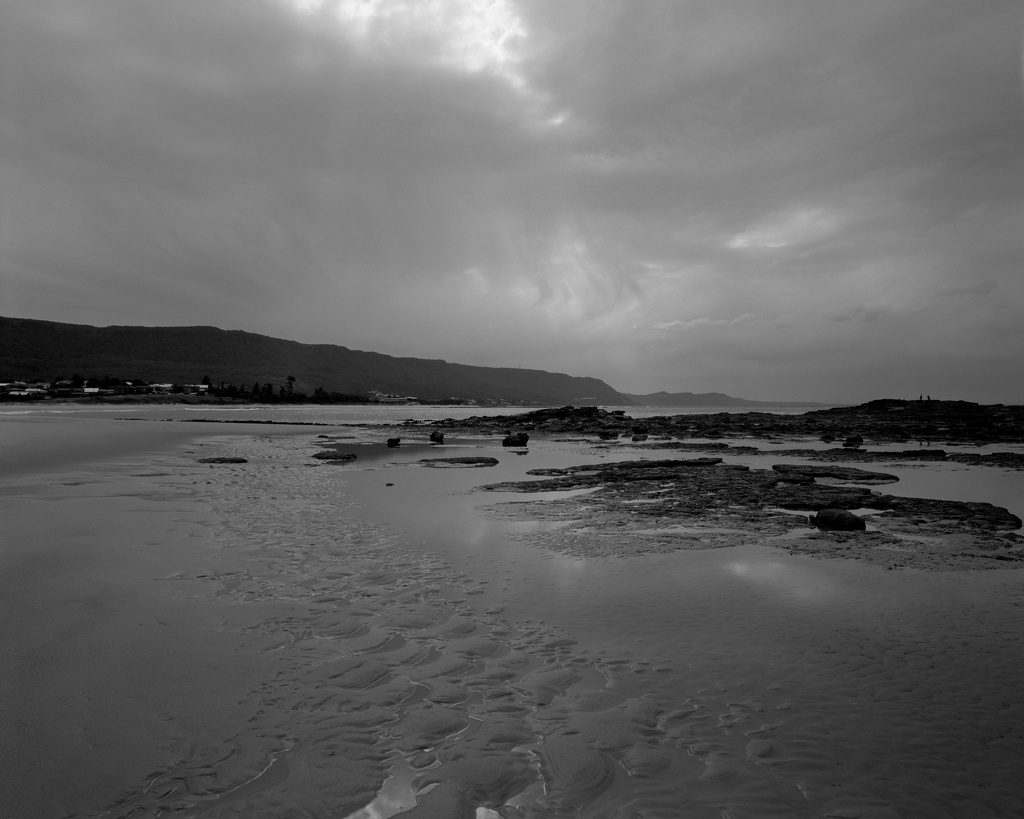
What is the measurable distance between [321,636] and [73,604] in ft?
10.2

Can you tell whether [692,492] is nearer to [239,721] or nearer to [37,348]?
[239,721]

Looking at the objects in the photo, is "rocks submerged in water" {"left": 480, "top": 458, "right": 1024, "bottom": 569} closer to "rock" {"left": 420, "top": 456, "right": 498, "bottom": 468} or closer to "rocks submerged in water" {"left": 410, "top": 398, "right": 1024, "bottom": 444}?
"rock" {"left": 420, "top": 456, "right": 498, "bottom": 468}

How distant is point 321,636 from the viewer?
19.5ft

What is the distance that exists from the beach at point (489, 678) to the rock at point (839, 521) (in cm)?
241

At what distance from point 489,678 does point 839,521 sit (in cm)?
953

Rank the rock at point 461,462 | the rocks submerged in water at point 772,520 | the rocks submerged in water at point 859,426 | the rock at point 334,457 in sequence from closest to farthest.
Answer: the rocks submerged in water at point 772,520 < the rock at point 461,462 < the rock at point 334,457 < the rocks submerged in water at point 859,426

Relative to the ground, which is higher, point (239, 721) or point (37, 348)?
point (37, 348)

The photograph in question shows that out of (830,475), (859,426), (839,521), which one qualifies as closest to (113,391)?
(859,426)

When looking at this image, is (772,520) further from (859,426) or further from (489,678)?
(859,426)

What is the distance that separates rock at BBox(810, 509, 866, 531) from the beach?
2407 mm

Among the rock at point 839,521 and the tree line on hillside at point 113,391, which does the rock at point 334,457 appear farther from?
the tree line on hillside at point 113,391

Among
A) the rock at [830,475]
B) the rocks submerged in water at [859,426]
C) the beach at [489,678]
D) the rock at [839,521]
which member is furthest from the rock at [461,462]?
the rocks submerged in water at [859,426]

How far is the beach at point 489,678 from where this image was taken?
360 centimetres

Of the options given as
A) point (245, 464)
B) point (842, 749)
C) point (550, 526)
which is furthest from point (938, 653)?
point (245, 464)
